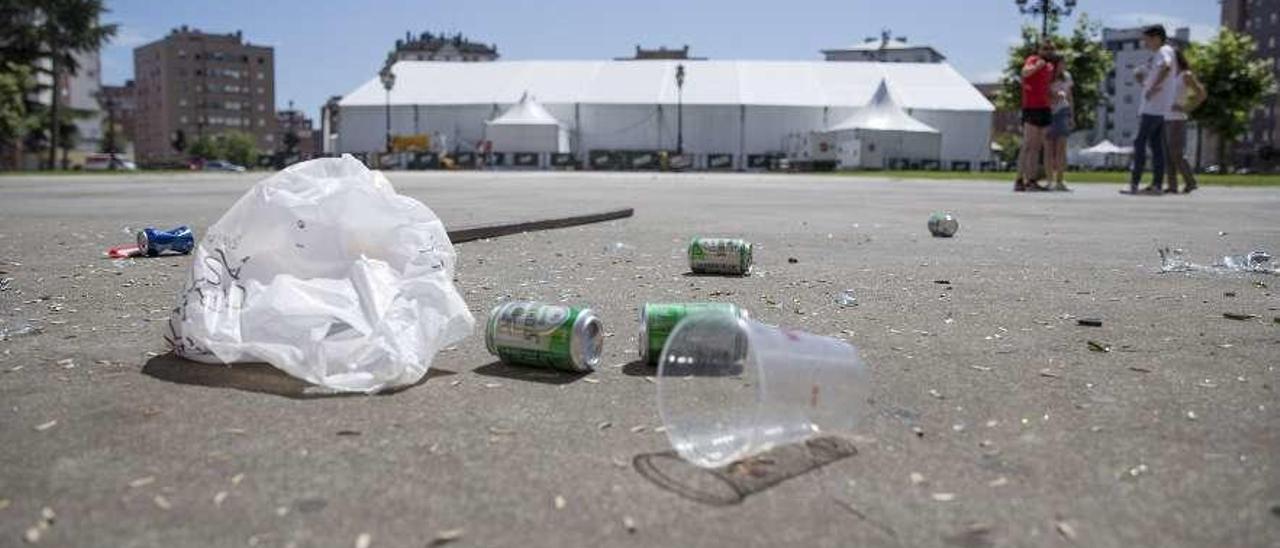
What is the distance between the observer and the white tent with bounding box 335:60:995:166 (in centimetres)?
5697

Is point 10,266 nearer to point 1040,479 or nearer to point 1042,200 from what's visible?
point 1040,479

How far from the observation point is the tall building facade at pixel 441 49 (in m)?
170

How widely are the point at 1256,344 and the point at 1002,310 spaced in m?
1.03

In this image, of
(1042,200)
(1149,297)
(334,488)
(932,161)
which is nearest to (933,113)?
(932,161)

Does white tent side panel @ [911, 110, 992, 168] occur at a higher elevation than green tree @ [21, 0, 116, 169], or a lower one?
lower

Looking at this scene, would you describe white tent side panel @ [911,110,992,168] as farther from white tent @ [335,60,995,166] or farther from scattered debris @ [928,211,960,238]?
scattered debris @ [928,211,960,238]

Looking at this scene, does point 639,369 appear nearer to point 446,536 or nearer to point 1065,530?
point 446,536

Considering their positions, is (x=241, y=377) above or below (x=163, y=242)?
below

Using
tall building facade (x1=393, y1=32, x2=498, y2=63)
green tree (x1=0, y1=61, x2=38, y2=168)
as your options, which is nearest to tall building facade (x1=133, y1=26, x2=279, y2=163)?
tall building facade (x1=393, y1=32, x2=498, y2=63)

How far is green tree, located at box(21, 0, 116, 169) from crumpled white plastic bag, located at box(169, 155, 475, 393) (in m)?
62.1

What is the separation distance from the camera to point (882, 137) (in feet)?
166

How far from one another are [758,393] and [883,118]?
170ft

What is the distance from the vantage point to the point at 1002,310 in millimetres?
4387

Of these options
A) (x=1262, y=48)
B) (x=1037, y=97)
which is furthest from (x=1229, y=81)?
(x=1262, y=48)
